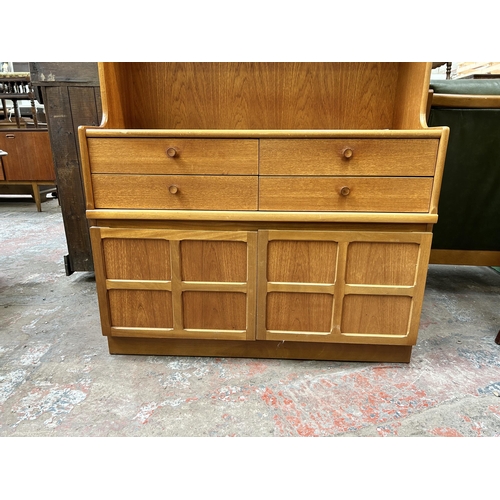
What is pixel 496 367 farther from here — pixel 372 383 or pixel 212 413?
pixel 212 413

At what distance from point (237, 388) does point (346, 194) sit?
2.35 feet

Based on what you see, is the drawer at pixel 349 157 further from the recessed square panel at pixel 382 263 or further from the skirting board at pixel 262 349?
the skirting board at pixel 262 349

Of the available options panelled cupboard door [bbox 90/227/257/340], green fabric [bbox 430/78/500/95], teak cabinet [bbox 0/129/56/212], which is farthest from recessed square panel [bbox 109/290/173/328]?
teak cabinet [bbox 0/129/56/212]

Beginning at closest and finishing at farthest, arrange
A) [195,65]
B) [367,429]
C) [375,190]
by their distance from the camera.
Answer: [367,429] < [375,190] < [195,65]

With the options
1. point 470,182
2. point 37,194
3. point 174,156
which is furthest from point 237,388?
point 37,194

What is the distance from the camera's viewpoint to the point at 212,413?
109 centimetres

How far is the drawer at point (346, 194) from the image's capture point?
113 centimetres

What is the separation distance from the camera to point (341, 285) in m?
1.23

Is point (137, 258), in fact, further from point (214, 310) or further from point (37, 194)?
point (37, 194)

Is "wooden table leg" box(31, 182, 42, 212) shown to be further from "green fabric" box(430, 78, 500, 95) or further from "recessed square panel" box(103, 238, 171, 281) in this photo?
"green fabric" box(430, 78, 500, 95)

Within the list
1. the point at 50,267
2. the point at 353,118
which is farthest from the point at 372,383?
the point at 50,267

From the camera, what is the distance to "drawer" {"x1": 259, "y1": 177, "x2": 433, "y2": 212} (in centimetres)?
113

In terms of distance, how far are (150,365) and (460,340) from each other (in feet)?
4.05

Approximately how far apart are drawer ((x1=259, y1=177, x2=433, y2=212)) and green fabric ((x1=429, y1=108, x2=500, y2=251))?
0.73 metres
